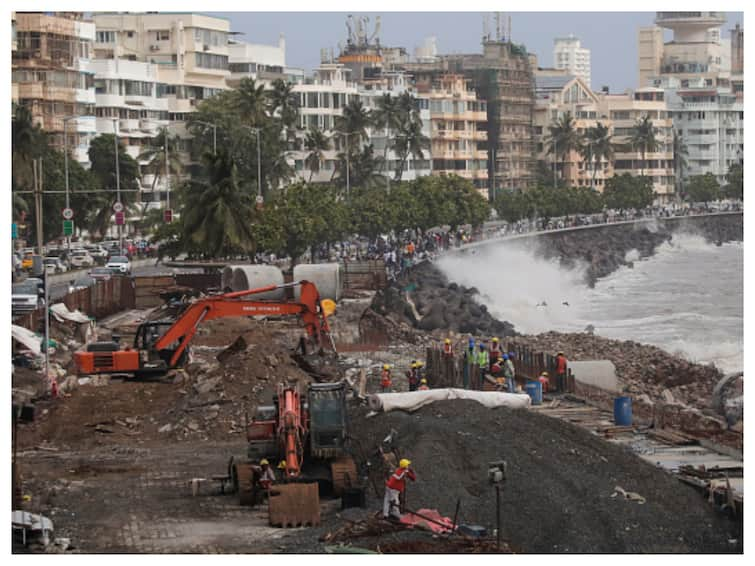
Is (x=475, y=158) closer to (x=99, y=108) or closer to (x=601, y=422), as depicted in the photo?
(x=99, y=108)

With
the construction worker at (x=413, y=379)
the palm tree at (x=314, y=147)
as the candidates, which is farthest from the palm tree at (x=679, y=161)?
the construction worker at (x=413, y=379)

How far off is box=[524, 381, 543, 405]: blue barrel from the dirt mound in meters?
5.42

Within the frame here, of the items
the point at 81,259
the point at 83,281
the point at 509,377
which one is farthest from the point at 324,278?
the point at 509,377

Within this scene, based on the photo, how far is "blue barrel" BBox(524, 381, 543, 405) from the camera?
122ft

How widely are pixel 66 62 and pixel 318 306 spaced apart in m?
62.0

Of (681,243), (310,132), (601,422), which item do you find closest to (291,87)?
(310,132)

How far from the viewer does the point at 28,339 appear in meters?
44.9

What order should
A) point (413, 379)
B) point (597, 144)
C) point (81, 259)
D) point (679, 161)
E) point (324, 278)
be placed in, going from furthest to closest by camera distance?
point (679, 161)
point (597, 144)
point (81, 259)
point (324, 278)
point (413, 379)

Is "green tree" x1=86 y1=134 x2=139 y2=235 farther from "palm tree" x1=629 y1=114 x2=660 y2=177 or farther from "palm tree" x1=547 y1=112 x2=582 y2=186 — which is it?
"palm tree" x1=629 y1=114 x2=660 y2=177

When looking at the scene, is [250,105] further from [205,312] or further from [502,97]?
[205,312]

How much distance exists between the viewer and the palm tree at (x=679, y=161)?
603 ft

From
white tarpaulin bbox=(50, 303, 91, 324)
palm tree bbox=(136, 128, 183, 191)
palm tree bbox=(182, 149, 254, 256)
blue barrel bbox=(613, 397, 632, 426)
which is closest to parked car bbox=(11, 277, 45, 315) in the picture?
white tarpaulin bbox=(50, 303, 91, 324)

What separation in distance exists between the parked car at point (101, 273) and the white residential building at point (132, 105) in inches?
1373

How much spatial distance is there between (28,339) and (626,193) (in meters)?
122
